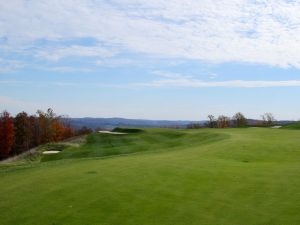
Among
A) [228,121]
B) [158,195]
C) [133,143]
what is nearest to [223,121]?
[228,121]

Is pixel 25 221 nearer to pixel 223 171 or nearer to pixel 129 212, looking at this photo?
pixel 129 212

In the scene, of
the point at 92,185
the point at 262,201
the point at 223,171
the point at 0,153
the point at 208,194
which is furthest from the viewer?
the point at 0,153

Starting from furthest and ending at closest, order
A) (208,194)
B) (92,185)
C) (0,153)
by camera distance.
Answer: (0,153) < (92,185) < (208,194)

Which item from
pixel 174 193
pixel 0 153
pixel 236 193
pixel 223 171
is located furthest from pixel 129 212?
pixel 0 153

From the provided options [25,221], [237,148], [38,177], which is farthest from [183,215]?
[237,148]

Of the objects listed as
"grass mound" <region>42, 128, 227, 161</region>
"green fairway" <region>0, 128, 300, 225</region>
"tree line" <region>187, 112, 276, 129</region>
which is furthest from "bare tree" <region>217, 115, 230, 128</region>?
"green fairway" <region>0, 128, 300, 225</region>

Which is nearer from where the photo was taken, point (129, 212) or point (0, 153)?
point (129, 212)

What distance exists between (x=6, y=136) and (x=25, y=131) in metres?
6.53

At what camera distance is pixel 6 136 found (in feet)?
324

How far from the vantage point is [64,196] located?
545 inches

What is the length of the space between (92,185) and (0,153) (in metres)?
88.5

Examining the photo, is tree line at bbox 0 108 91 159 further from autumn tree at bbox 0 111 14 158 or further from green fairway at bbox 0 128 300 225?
green fairway at bbox 0 128 300 225

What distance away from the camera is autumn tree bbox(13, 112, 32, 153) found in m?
104

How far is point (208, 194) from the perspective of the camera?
44.4 ft
